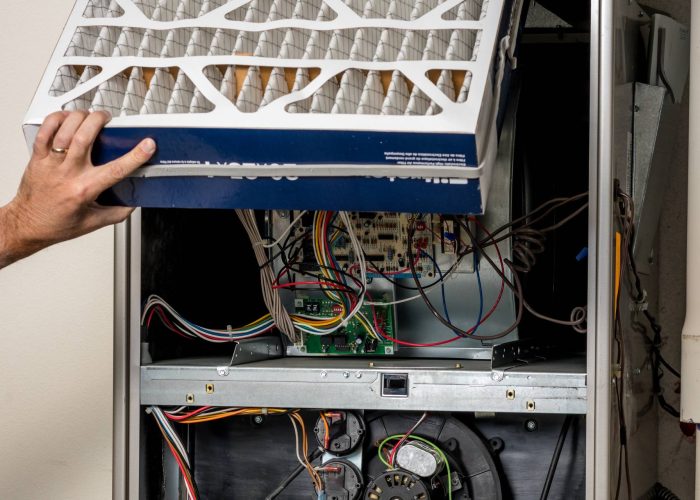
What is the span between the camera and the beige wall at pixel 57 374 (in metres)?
2.10

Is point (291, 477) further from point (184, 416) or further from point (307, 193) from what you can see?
point (307, 193)

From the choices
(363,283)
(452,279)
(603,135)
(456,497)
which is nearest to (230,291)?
(363,283)

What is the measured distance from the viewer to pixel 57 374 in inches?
83.4

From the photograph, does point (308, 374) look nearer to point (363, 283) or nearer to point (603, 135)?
point (363, 283)

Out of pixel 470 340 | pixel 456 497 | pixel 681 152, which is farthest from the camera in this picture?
pixel 681 152

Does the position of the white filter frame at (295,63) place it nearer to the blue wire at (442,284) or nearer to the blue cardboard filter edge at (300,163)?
the blue cardboard filter edge at (300,163)

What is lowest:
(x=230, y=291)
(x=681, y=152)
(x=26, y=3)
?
Answer: (x=230, y=291)

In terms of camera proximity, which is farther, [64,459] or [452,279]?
[64,459]

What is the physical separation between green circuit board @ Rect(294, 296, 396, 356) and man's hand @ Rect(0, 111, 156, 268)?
1.58 ft

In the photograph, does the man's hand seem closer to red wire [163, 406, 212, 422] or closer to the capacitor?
red wire [163, 406, 212, 422]

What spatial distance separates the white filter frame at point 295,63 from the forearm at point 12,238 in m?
0.16

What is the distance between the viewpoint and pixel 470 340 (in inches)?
66.0

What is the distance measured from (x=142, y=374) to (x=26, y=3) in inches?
44.0

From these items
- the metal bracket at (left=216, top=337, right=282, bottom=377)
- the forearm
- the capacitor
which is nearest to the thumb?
the forearm
